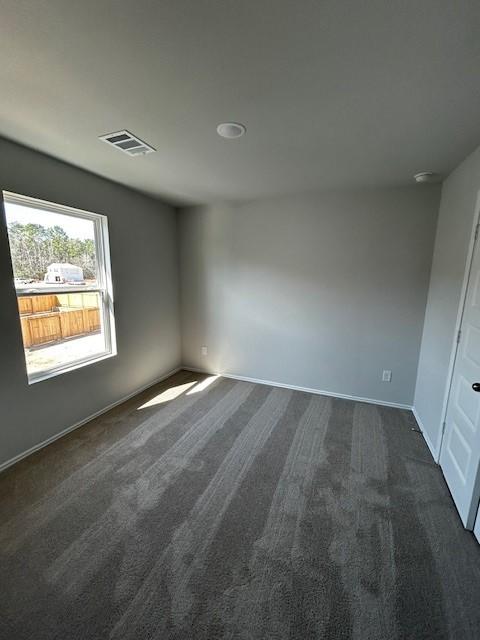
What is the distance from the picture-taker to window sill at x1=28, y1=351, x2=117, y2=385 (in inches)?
90.5

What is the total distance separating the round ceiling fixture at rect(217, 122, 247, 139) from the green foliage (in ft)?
5.56

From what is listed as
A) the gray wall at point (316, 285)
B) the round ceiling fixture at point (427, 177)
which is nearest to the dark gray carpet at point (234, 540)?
the gray wall at point (316, 285)

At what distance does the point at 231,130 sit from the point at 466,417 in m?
2.41

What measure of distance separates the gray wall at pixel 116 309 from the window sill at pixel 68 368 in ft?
0.14

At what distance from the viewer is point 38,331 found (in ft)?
7.58

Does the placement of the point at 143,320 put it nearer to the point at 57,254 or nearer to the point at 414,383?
the point at 57,254

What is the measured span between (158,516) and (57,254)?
226cm

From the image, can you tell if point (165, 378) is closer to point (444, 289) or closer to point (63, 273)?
point (63, 273)

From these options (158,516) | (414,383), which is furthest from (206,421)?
(414,383)

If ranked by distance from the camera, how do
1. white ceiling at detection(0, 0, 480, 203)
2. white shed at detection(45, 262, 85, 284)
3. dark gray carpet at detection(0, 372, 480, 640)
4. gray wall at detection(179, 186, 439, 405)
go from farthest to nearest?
gray wall at detection(179, 186, 439, 405) → white shed at detection(45, 262, 85, 284) → dark gray carpet at detection(0, 372, 480, 640) → white ceiling at detection(0, 0, 480, 203)

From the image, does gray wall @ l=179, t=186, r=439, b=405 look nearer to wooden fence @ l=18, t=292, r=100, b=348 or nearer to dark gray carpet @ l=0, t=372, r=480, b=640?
dark gray carpet @ l=0, t=372, r=480, b=640

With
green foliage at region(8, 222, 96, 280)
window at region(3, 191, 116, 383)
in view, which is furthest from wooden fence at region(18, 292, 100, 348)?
green foliage at region(8, 222, 96, 280)

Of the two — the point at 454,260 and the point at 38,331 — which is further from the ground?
the point at 454,260

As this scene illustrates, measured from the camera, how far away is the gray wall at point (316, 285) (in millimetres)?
2896
